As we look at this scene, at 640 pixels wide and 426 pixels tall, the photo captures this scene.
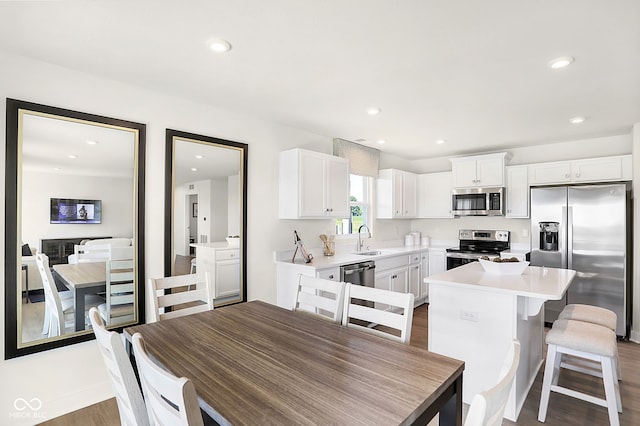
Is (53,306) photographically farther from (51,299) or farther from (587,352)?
(587,352)

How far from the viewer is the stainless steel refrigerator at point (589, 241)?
12.2ft

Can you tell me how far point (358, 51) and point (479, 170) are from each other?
3.55m

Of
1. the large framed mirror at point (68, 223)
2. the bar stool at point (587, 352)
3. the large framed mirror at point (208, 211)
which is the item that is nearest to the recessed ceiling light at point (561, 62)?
the bar stool at point (587, 352)

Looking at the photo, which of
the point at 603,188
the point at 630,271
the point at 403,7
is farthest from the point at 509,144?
the point at 403,7

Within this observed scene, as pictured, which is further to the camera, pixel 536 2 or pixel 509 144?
pixel 509 144

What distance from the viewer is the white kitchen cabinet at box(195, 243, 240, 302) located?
10.2 feet

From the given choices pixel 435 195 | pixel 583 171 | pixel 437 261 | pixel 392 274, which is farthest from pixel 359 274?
pixel 583 171

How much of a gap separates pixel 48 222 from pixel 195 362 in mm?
1710

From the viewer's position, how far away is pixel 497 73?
2.43 metres

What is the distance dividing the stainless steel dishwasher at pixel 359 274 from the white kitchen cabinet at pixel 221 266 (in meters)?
1.11

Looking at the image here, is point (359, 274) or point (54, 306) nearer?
point (54, 306)

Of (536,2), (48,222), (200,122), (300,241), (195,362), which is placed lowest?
(195,362)

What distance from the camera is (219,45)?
203cm

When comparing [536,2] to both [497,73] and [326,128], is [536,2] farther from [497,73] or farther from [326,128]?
[326,128]
